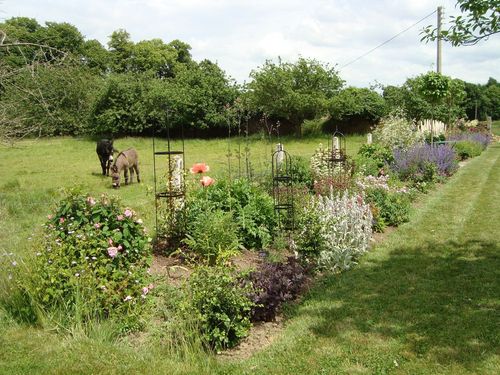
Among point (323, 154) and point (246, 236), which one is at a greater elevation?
point (323, 154)

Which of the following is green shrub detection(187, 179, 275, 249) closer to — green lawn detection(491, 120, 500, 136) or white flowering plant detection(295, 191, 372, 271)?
white flowering plant detection(295, 191, 372, 271)

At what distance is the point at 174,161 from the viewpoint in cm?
740

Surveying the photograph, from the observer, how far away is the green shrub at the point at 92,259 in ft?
13.4

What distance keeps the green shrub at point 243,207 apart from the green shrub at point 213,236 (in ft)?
0.95

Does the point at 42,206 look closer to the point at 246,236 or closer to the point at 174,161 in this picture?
the point at 174,161

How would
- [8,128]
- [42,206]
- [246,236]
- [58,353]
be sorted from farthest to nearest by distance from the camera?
[42,206] → [8,128] → [246,236] → [58,353]

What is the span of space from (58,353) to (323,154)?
8232 millimetres

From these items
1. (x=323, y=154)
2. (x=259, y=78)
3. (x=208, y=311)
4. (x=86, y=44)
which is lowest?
(x=208, y=311)

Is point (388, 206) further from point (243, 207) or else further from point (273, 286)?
point (273, 286)

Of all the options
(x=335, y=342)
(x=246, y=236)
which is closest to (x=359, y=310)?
(x=335, y=342)

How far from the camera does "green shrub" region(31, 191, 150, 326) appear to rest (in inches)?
161

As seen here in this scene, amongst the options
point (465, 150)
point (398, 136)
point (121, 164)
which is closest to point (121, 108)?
point (121, 164)

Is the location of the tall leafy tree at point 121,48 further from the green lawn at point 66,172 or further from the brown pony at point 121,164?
the brown pony at point 121,164

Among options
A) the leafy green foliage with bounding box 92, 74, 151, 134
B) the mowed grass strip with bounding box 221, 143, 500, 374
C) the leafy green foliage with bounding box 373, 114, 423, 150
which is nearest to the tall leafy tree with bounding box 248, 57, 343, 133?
the leafy green foliage with bounding box 92, 74, 151, 134
